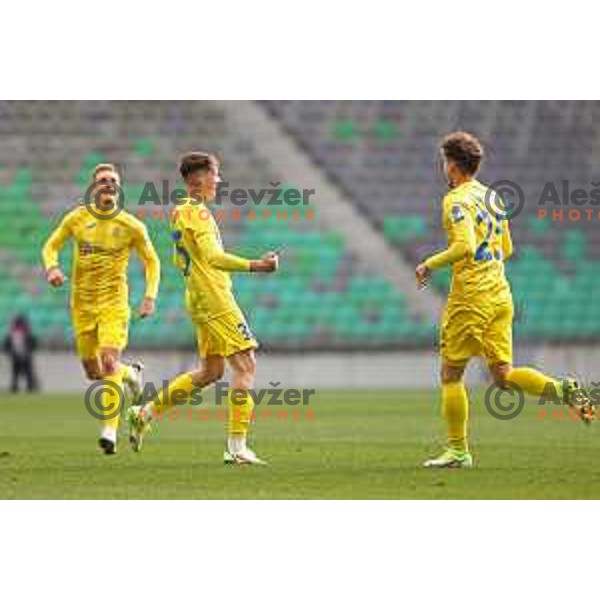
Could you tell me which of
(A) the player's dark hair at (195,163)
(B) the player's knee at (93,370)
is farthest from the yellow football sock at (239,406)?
(B) the player's knee at (93,370)

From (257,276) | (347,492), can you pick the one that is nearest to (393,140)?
(257,276)

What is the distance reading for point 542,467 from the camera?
33.5 feet

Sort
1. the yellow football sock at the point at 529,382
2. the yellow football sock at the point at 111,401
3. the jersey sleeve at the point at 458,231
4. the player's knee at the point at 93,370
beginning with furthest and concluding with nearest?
1. the player's knee at the point at 93,370
2. the yellow football sock at the point at 111,401
3. the yellow football sock at the point at 529,382
4. the jersey sleeve at the point at 458,231

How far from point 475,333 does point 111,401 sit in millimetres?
2390

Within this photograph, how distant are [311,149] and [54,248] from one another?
53.6ft

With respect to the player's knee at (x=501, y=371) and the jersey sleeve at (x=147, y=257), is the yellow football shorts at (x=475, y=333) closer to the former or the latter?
the player's knee at (x=501, y=371)

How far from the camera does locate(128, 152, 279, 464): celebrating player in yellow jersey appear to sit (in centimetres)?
1012

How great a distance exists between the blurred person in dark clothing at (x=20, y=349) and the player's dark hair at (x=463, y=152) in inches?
580

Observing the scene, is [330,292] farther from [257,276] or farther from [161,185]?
[161,185]

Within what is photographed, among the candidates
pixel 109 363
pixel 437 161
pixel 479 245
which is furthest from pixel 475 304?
pixel 437 161

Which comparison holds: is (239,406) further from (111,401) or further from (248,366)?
(111,401)

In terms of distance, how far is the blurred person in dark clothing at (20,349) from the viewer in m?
23.9

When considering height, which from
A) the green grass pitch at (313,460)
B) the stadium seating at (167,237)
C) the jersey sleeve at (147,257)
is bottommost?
the green grass pitch at (313,460)

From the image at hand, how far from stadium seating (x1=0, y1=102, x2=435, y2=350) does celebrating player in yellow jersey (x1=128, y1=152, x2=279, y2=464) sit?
15.1 metres
